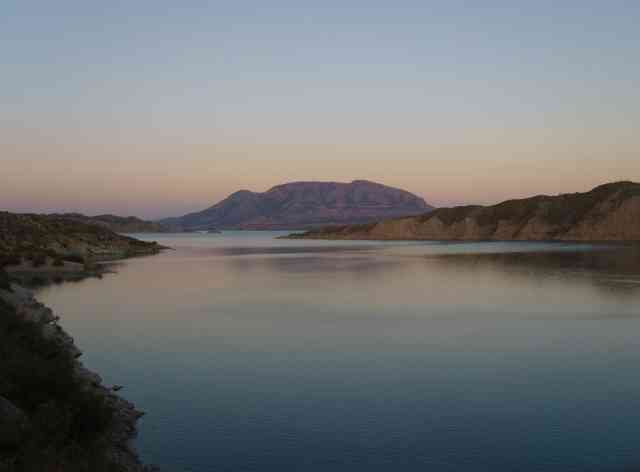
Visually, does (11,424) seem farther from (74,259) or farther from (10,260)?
(74,259)

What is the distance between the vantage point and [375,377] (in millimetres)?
15867

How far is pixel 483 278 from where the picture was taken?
46.2 m

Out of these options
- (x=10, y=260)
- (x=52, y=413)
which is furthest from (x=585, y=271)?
(x=10, y=260)

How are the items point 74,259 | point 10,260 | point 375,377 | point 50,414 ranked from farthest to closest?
point 74,259 → point 10,260 → point 375,377 → point 50,414

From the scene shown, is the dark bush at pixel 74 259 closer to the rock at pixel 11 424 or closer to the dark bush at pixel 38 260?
the dark bush at pixel 38 260

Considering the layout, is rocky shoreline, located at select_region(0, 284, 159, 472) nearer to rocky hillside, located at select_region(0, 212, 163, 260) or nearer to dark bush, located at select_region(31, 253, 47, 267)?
dark bush, located at select_region(31, 253, 47, 267)

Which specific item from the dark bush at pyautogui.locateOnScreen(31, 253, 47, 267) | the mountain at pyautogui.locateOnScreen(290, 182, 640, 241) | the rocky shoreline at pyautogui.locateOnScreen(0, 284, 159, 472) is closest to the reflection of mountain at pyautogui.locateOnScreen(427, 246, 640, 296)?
the rocky shoreline at pyautogui.locateOnScreen(0, 284, 159, 472)

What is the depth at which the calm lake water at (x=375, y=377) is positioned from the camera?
10742 millimetres

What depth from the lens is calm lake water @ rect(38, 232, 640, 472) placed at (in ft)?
35.2

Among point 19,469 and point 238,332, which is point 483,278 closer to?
point 238,332

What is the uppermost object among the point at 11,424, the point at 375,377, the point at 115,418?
the point at 11,424

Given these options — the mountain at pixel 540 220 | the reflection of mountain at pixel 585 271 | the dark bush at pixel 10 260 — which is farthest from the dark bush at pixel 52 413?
the mountain at pixel 540 220

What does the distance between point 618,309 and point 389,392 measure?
1876 cm

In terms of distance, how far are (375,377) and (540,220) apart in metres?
131
